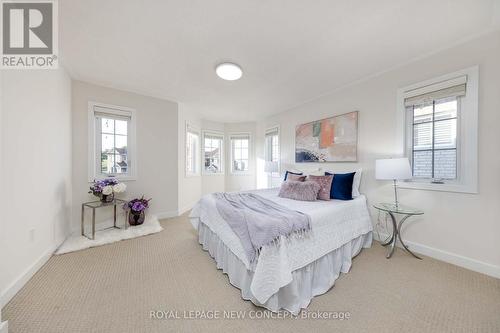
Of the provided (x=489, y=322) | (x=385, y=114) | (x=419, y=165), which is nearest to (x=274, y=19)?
(x=385, y=114)

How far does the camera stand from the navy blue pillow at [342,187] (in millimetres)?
2586

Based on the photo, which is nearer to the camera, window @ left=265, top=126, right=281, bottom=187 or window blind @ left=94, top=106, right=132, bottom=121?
window blind @ left=94, top=106, right=132, bottom=121

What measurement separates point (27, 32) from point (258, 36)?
7.38ft

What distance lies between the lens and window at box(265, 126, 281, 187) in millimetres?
4314

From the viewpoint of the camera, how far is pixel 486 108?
186 cm

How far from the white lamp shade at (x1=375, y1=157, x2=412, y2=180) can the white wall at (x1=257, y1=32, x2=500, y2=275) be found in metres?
0.42

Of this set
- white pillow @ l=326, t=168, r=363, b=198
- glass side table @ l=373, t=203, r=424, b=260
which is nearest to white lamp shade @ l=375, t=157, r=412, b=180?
glass side table @ l=373, t=203, r=424, b=260

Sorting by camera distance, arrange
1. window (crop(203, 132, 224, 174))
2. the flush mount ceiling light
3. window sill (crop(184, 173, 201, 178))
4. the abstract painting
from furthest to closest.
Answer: window (crop(203, 132, 224, 174)) < window sill (crop(184, 173, 201, 178)) < the abstract painting < the flush mount ceiling light

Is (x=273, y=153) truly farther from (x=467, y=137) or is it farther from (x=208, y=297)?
(x=208, y=297)

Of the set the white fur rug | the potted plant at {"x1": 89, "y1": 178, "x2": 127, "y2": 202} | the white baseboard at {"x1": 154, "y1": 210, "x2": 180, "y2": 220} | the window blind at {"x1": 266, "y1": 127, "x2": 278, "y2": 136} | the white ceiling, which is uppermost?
the white ceiling

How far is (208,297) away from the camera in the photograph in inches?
61.7

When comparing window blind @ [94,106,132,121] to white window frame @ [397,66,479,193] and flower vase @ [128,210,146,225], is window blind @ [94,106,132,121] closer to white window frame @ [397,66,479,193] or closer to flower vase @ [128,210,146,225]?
flower vase @ [128,210,146,225]

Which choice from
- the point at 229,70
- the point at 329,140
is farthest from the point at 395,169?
the point at 229,70

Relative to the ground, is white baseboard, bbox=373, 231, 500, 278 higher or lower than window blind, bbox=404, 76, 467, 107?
lower
